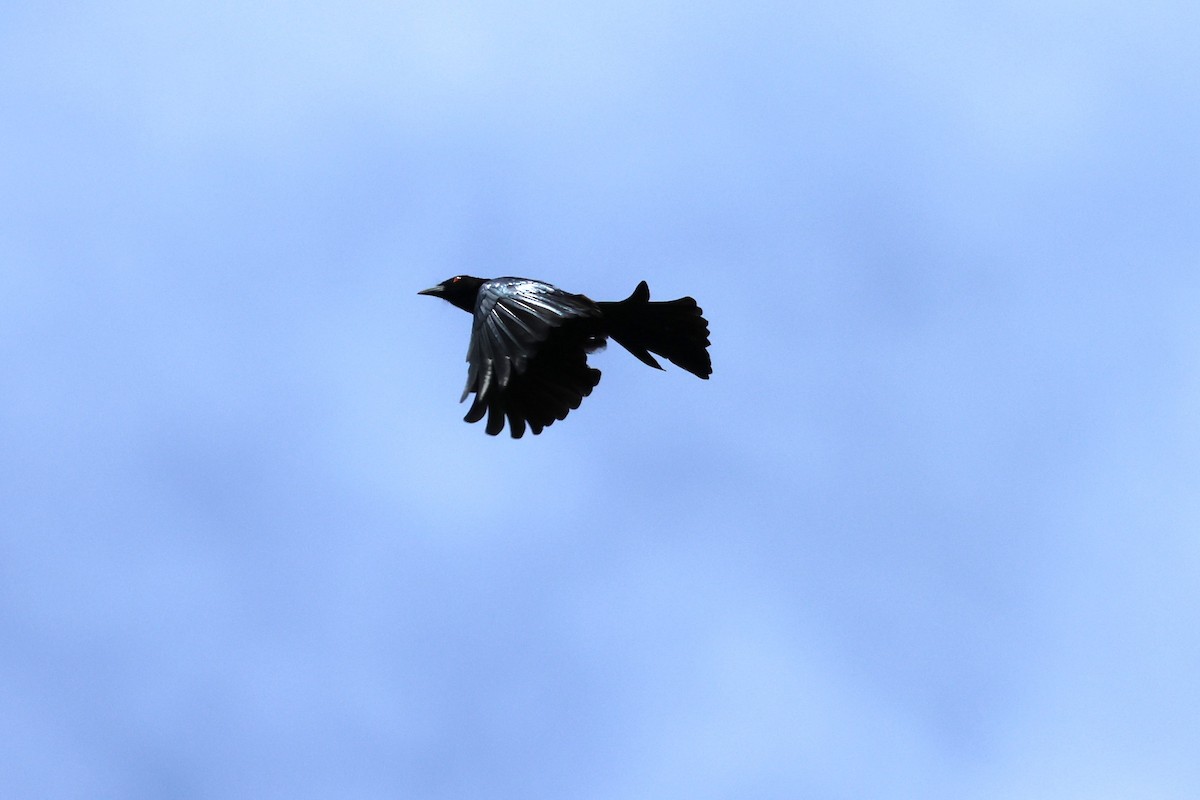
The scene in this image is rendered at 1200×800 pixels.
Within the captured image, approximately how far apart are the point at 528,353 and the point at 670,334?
186 inches

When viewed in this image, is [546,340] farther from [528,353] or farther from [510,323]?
[528,353]

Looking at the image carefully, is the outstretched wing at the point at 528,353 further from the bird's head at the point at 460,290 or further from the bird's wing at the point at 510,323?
the bird's head at the point at 460,290

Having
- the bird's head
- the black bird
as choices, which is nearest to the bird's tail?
the black bird

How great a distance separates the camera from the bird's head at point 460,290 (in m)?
25.5

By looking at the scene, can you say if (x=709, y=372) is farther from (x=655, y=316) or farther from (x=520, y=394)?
(x=520, y=394)

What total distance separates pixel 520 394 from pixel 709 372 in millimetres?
4366

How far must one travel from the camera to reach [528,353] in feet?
68.9

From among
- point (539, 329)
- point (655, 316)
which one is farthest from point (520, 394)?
point (655, 316)

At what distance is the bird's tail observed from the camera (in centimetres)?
2505

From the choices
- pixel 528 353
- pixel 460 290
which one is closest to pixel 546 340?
pixel 528 353

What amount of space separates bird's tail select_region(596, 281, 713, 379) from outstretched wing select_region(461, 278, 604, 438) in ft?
3.76

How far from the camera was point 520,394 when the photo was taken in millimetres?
22094

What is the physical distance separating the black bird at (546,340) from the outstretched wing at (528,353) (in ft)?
0.05

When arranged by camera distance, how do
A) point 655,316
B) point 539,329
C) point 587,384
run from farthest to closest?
point 655,316 → point 587,384 → point 539,329
